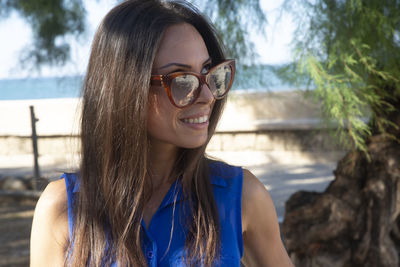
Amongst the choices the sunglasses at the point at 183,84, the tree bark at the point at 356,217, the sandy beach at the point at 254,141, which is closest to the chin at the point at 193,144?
the sunglasses at the point at 183,84

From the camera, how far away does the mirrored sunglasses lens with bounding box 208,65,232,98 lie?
1276 mm

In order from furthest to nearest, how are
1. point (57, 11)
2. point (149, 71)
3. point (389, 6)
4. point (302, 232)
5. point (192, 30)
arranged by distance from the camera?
point (57, 11) → point (302, 232) → point (389, 6) → point (192, 30) → point (149, 71)

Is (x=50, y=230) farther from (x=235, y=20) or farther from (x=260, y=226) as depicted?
(x=235, y=20)

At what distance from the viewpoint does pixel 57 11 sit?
3.12m

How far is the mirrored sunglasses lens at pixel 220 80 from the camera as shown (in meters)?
1.28

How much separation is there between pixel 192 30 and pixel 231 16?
1.67 metres

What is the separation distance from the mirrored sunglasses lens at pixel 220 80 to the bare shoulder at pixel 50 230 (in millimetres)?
495

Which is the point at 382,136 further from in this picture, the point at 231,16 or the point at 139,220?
the point at 139,220

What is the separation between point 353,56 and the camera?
2.46 m

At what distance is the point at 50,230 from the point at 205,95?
1.74 feet

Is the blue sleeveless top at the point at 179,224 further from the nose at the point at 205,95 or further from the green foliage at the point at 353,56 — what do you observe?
the green foliage at the point at 353,56

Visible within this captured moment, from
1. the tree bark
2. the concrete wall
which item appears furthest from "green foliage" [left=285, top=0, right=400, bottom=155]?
the concrete wall

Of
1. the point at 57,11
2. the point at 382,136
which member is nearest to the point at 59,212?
the point at 382,136

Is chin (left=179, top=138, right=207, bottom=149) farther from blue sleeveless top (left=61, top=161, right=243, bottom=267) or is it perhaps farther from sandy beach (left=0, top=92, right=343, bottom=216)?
sandy beach (left=0, top=92, right=343, bottom=216)
